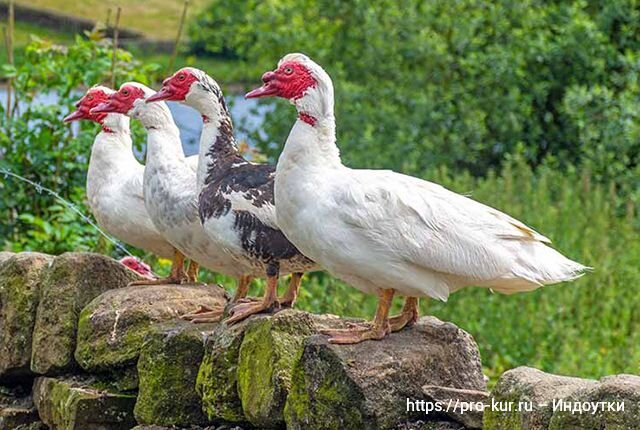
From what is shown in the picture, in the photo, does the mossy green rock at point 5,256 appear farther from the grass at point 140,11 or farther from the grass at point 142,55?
the grass at point 140,11

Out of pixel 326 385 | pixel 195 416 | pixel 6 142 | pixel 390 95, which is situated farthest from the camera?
pixel 390 95

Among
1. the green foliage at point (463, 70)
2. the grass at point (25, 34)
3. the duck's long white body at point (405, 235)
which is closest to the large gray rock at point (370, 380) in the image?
the duck's long white body at point (405, 235)

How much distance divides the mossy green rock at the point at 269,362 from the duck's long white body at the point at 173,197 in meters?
0.83

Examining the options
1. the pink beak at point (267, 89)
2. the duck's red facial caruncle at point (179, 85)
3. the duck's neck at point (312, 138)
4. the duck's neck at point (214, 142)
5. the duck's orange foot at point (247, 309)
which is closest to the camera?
the duck's neck at point (312, 138)

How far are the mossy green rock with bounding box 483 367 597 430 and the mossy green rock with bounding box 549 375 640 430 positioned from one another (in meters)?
0.07

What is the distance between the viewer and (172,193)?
17.5 feet

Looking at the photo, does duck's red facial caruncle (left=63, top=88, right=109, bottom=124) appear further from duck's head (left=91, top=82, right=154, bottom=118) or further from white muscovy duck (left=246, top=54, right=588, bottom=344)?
white muscovy duck (left=246, top=54, right=588, bottom=344)

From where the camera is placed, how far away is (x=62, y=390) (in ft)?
16.9

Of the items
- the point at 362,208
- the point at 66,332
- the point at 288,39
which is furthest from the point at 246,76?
the point at 362,208

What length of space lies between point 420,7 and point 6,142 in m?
5.30

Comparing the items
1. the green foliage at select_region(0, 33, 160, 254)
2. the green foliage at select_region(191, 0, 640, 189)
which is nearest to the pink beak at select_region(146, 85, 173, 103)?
the green foliage at select_region(0, 33, 160, 254)

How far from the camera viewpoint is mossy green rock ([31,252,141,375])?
528cm

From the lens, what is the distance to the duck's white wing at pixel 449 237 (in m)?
4.23

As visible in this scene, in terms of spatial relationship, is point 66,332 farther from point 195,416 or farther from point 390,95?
point 390,95
